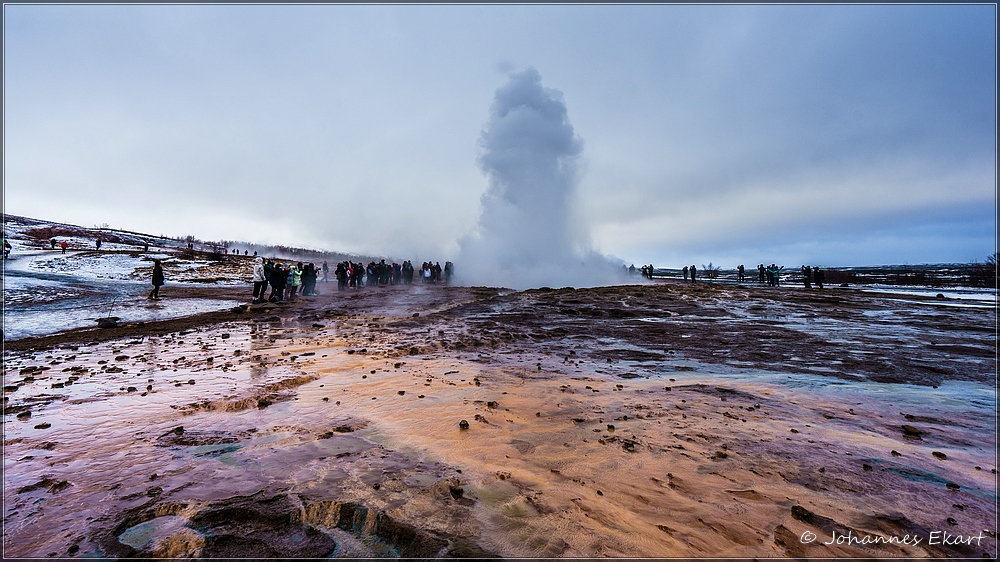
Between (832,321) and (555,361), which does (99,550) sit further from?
(832,321)

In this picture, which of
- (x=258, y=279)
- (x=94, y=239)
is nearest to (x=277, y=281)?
(x=258, y=279)

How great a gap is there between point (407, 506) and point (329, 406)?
2.80 metres

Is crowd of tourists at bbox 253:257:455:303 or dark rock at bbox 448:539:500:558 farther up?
crowd of tourists at bbox 253:257:455:303

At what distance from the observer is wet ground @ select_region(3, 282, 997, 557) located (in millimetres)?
2537

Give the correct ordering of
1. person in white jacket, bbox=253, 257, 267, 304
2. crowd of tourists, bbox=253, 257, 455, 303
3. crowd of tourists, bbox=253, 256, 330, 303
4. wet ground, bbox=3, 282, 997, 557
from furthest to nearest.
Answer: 1. crowd of tourists, bbox=253, 257, 455, 303
2. crowd of tourists, bbox=253, 256, 330, 303
3. person in white jacket, bbox=253, 257, 267, 304
4. wet ground, bbox=3, 282, 997, 557

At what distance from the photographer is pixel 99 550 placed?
230cm

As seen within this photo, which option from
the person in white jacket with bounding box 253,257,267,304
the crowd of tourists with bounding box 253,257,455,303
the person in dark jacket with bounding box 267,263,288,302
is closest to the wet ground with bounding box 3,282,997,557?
the person in white jacket with bounding box 253,257,267,304

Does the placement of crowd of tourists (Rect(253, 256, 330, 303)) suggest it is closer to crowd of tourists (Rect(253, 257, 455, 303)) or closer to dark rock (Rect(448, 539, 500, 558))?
crowd of tourists (Rect(253, 257, 455, 303))

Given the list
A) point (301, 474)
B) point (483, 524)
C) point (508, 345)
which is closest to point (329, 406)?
point (301, 474)

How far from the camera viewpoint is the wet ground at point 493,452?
2.54 metres

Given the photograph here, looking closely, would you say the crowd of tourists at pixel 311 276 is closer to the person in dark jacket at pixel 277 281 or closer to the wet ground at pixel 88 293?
the person in dark jacket at pixel 277 281

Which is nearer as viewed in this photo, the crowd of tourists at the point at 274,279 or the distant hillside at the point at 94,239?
the crowd of tourists at the point at 274,279

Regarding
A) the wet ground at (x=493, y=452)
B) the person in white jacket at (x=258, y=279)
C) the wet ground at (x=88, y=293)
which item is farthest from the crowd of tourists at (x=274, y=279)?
the wet ground at (x=493, y=452)

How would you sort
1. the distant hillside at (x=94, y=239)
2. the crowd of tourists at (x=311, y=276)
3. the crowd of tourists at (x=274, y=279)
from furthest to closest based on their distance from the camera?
the distant hillside at (x=94, y=239) < the crowd of tourists at (x=311, y=276) < the crowd of tourists at (x=274, y=279)
